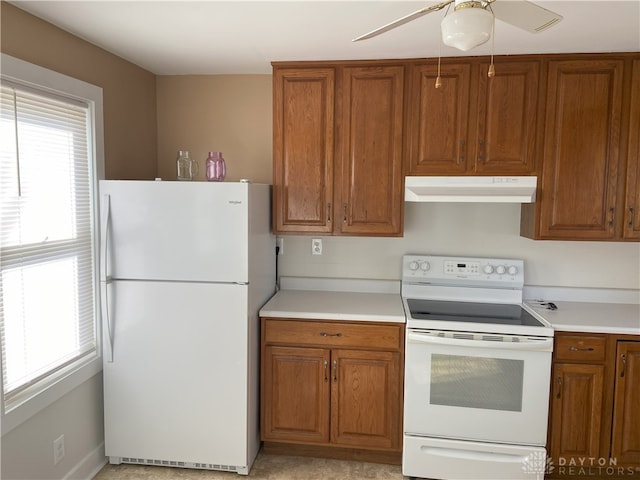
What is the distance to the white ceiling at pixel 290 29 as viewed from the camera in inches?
74.3

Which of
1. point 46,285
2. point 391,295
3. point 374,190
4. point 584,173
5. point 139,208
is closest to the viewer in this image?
point 46,285

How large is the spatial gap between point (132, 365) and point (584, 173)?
2731 millimetres

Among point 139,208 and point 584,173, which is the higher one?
point 584,173

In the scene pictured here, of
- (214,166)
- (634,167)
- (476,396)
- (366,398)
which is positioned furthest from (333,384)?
(634,167)

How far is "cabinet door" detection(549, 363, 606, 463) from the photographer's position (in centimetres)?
236

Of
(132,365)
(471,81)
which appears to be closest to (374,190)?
(471,81)

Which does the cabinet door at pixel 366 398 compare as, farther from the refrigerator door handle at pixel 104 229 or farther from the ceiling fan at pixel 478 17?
the ceiling fan at pixel 478 17

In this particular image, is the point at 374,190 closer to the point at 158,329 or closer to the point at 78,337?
the point at 158,329

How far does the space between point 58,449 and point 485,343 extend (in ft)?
7.23

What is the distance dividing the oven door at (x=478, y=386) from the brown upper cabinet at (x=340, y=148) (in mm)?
752

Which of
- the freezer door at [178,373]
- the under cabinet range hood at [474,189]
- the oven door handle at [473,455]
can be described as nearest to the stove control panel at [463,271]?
the under cabinet range hood at [474,189]

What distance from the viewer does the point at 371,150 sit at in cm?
266

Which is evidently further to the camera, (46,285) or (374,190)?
(374,190)

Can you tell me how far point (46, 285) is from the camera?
7.04 ft
